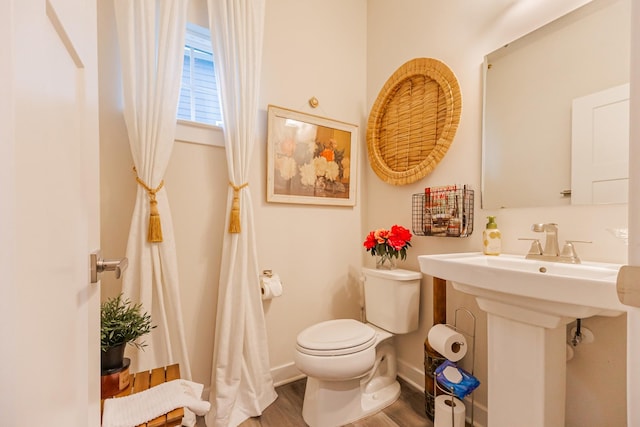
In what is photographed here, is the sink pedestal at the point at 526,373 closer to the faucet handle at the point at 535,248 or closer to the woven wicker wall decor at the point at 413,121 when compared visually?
the faucet handle at the point at 535,248

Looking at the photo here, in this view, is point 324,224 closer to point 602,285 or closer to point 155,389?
point 155,389

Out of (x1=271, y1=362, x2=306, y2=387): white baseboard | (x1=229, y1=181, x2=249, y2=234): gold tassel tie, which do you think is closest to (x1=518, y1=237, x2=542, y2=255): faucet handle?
(x1=229, y1=181, x2=249, y2=234): gold tassel tie

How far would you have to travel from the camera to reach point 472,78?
153 centimetres

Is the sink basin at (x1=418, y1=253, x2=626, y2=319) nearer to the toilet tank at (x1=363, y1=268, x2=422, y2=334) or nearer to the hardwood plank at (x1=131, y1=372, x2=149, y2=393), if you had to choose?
the toilet tank at (x1=363, y1=268, x2=422, y2=334)

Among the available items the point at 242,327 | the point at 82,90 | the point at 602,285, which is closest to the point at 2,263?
the point at 82,90

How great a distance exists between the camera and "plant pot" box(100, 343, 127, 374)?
3.17 ft

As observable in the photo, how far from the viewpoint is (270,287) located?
5.44 ft

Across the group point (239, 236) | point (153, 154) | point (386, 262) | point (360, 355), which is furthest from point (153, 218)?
point (386, 262)

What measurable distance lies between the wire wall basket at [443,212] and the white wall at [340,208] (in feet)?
0.22

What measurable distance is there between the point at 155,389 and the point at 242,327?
2.15 ft

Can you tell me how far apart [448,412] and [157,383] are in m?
1.29

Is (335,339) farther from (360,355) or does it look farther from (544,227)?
(544,227)

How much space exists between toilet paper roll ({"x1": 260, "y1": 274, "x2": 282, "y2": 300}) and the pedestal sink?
0.93 metres

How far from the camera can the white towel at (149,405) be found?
758 mm
